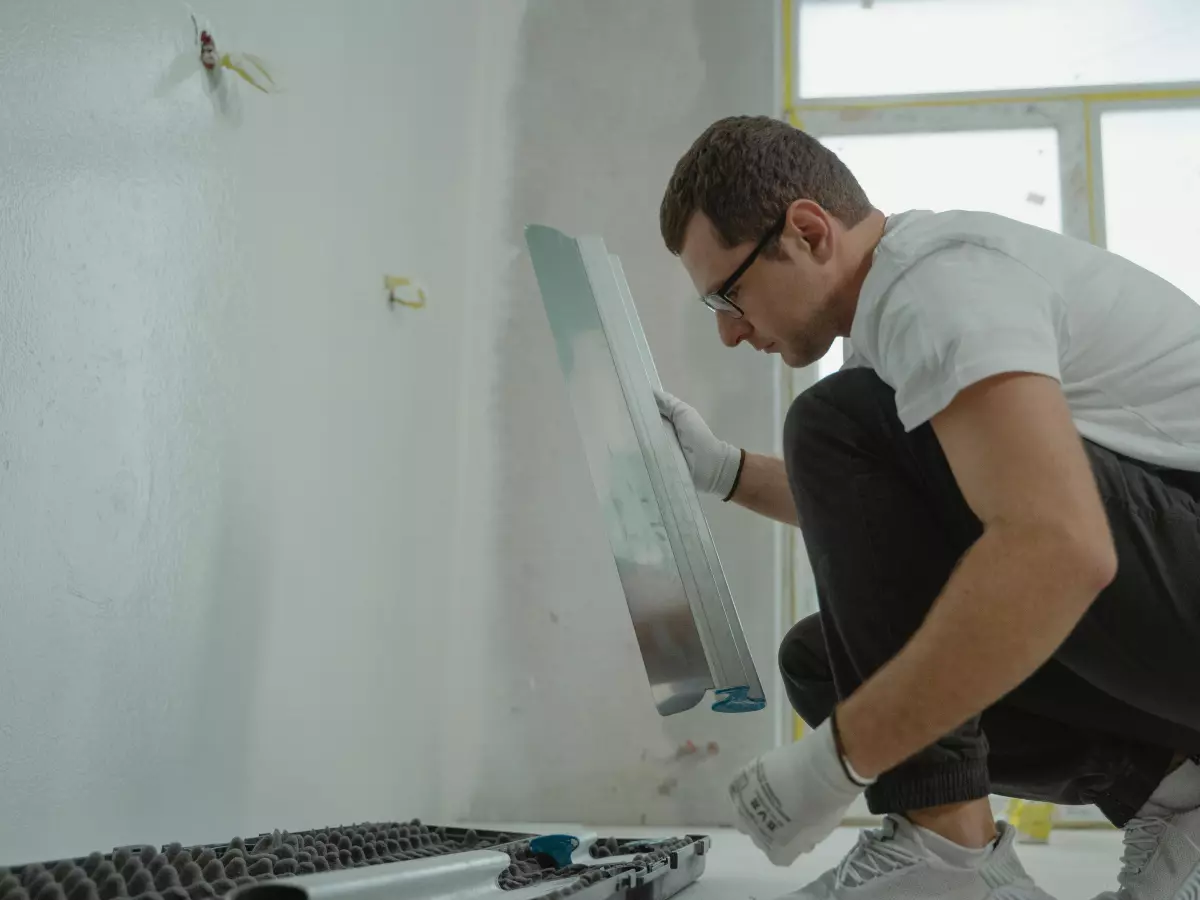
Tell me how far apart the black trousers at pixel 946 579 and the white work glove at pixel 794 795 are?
0.31 feet

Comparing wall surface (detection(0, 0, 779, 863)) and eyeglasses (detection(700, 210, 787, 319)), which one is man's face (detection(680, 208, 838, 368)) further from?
wall surface (detection(0, 0, 779, 863))

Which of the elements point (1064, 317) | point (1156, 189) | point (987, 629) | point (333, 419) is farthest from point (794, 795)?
point (1156, 189)

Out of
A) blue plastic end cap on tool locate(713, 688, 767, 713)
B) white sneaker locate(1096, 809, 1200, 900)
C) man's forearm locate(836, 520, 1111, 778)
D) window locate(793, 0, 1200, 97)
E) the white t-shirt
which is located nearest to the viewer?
man's forearm locate(836, 520, 1111, 778)

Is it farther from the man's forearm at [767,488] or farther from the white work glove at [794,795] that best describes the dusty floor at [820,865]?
the man's forearm at [767,488]

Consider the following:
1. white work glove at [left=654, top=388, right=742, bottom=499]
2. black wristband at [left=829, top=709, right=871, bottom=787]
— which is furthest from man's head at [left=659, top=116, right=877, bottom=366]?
black wristband at [left=829, top=709, right=871, bottom=787]

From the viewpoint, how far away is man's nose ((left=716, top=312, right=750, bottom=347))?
1.13 m

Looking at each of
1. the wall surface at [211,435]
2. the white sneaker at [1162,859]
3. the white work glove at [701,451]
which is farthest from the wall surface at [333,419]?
the white sneaker at [1162,859]

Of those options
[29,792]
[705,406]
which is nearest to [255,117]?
[29,792]

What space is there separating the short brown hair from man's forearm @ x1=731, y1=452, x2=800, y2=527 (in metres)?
0.46

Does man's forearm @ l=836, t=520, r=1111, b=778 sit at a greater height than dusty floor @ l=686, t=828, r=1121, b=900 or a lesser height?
greater

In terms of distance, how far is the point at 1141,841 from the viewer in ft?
3.20

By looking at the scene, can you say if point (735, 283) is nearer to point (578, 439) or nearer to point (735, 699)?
point (735, 699)

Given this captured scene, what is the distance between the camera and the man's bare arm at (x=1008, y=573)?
2.24 ft

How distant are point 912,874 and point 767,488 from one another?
645 millimetres
